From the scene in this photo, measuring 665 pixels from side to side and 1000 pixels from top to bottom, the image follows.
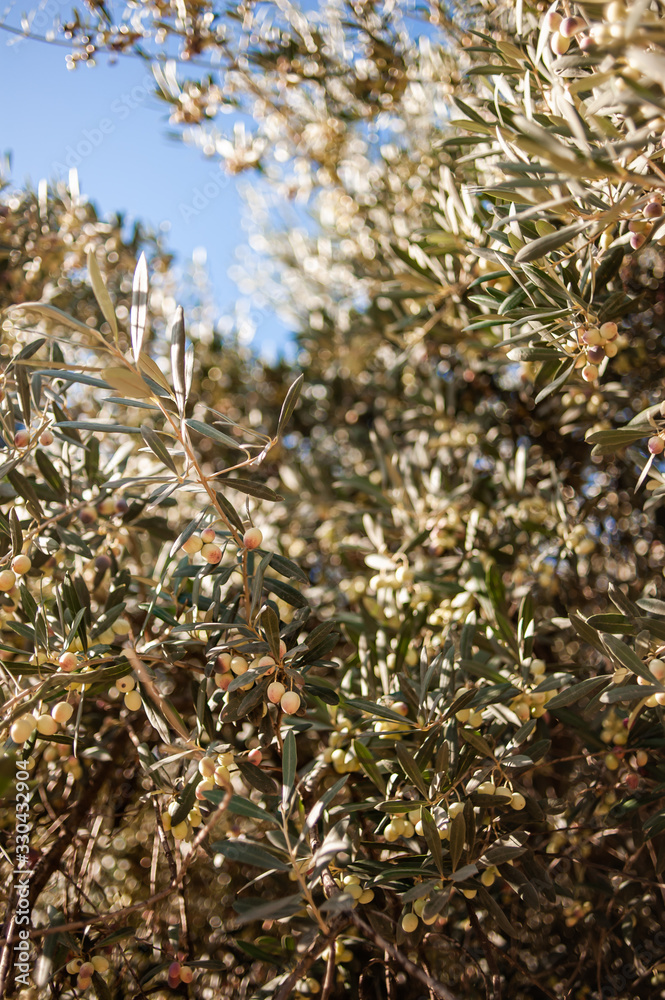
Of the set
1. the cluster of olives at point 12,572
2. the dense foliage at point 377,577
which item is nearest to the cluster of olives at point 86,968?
the dense foliage at point 377,577

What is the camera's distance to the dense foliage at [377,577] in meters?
1.02

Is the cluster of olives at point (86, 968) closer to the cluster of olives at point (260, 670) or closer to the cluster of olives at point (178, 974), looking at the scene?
the cluster of olives at point (178, 974)

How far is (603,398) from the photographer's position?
5.86ft

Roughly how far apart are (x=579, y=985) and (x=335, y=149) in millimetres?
3168

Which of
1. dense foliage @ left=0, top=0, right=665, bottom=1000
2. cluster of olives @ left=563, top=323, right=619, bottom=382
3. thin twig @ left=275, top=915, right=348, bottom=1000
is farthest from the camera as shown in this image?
cluster of olives @ left=563, top=323, right=619, bottom=382

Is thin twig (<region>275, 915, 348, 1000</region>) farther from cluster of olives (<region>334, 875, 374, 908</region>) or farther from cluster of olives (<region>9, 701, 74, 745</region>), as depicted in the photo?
cluster of olives (<region>9, 701, 74, 745</region>)

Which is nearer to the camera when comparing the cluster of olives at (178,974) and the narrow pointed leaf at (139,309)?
the narrow pointed leaf at (139,309)

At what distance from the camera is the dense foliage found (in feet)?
3.35

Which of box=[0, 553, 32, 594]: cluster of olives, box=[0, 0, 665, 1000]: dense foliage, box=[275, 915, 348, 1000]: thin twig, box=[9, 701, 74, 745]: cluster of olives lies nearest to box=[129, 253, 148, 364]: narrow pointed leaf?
box=[0, 0, 665, 1000]: dense foliage

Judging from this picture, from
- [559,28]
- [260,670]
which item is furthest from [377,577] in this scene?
[559,28]

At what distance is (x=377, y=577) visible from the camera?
1.72 metres

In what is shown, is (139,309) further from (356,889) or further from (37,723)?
(356,889)

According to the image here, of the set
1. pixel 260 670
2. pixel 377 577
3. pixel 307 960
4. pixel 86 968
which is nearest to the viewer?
pixel 307 960

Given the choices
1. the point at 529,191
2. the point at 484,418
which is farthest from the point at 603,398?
the point at 529,191
